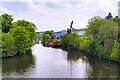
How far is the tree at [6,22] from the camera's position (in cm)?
3656

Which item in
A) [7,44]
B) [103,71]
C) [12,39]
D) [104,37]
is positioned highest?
[104,37]

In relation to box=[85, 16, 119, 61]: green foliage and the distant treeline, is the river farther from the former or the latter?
box=[85, 16, 119, 61]: green foliage

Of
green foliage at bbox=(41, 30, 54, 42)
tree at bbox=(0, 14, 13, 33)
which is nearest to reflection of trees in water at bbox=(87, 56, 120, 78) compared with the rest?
tree at bbox=(0, 14, 13, 33)

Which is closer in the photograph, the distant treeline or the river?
the river

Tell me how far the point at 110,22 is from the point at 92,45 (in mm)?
10136

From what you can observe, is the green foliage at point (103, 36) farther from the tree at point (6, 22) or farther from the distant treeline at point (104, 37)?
the tree at point (6, 22)

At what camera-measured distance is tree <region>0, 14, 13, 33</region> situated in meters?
36.6

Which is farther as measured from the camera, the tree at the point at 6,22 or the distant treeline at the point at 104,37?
the tree at the point at 6,22

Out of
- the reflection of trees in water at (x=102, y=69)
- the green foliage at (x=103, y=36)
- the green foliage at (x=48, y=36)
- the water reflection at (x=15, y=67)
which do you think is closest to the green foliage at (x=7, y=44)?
the water reflection at (x=15, y=67)

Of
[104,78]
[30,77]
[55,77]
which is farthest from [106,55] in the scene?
[30,77]

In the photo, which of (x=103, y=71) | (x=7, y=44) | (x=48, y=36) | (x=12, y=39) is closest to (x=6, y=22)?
(x=12, y=39)

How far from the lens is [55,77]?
1812 centimetres

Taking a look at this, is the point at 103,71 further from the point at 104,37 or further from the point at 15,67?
the point at 15,67

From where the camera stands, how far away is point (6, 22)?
123 feet
